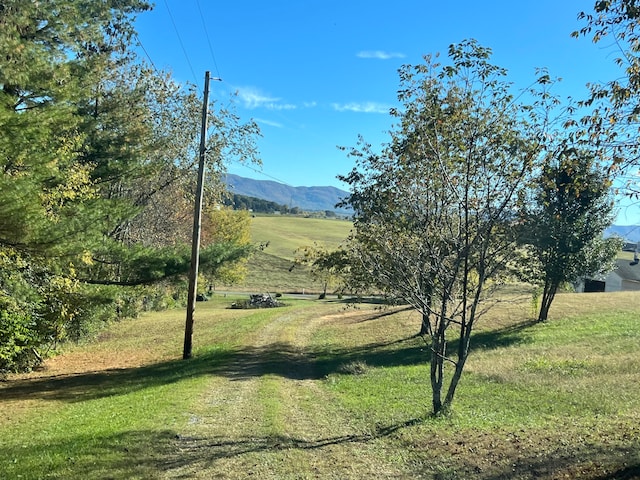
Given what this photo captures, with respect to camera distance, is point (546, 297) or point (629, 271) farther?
point (629, 271)

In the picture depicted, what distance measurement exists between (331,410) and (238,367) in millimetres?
7345

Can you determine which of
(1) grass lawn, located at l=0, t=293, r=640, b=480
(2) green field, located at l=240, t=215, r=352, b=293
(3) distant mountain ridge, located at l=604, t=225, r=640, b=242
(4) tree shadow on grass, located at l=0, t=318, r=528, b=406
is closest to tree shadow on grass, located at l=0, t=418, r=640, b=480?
(1) grass lawn, located at l=0, t=293, r=640, b=480

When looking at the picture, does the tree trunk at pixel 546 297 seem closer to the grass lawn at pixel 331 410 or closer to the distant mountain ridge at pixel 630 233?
the grass lawn at pixel 331 410

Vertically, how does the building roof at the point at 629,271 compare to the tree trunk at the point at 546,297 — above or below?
above

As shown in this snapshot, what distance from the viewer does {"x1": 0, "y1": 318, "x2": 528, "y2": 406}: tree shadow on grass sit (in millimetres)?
15500

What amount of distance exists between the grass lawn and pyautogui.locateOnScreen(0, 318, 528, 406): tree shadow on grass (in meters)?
0.09

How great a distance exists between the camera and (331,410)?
35.7 ft

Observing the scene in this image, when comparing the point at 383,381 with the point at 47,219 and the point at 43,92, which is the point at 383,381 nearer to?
the point at 47,219

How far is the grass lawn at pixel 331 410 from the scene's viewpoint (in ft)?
22.6

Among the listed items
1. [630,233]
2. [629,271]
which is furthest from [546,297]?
[629,271]

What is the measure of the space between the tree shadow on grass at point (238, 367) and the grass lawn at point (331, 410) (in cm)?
9

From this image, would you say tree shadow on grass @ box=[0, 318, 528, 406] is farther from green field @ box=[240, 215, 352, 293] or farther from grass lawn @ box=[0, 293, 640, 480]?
green field @ box=[240, 215, 352, 293]

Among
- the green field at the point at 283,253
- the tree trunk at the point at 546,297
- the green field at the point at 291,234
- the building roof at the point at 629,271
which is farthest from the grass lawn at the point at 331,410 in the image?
the green field at the point at 291,234

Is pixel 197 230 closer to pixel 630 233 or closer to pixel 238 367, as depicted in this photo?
pixel 238 367
